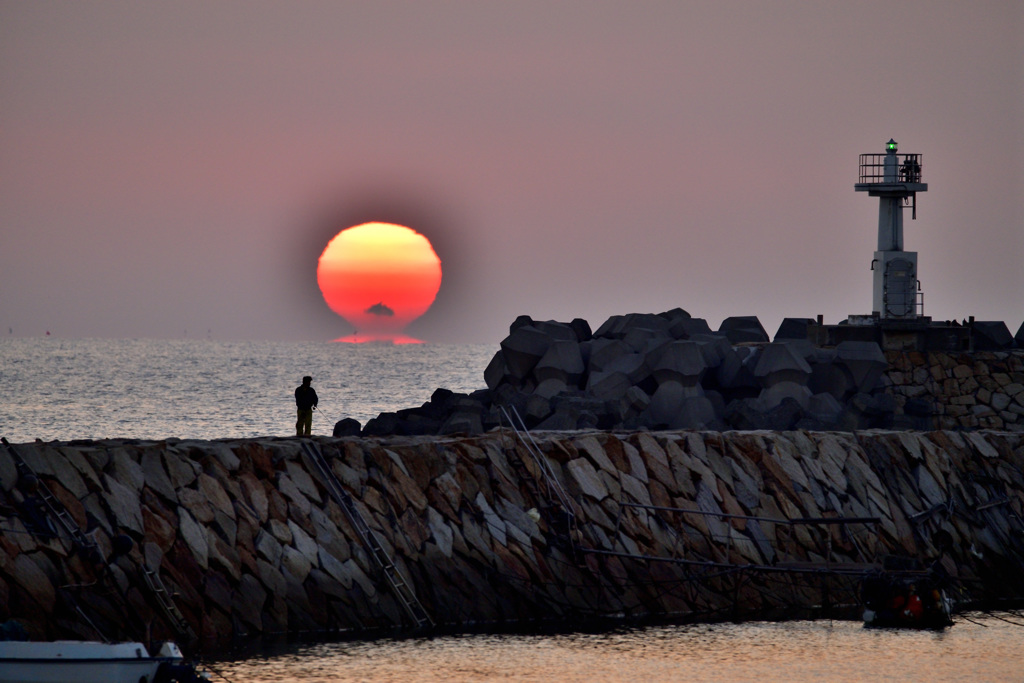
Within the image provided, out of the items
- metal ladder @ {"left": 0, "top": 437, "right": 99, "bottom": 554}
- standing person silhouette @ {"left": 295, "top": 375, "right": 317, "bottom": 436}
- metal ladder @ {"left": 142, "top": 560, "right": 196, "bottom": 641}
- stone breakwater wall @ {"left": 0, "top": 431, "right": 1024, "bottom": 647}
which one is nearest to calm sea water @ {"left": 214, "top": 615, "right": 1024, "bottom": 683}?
stone breakwater wall @ {"left": 0, "top": 431, "right": 1024, "bottom": 647}

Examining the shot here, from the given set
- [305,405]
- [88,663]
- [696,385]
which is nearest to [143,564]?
[88,663]

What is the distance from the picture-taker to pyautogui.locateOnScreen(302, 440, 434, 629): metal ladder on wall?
77.0ft

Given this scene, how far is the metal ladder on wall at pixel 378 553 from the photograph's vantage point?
23.5 m

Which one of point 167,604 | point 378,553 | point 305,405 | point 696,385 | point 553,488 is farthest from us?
point 696,385

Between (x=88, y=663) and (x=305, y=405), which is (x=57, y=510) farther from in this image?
(x=305, y=405)

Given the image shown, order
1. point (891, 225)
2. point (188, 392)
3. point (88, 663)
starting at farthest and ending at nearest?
point (188, 392) < point (891, 225) < point (88, 663)

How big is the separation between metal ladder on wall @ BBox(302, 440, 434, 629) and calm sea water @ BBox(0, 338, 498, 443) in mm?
41436

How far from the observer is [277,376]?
135 meters

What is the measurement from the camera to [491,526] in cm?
2500

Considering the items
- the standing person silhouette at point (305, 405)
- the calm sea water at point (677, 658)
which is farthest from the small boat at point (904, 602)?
the standing person silhouette at point (305, 405)

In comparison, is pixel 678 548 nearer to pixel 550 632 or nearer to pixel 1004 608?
pixel 550 632

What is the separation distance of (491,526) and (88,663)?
28.8 feet

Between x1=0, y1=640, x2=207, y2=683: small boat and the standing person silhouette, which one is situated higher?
the standing person silhouette

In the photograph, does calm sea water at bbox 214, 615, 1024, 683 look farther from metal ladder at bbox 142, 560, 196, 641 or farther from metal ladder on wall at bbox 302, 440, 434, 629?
metal ladder at bbox 142, 560, 196, 641
